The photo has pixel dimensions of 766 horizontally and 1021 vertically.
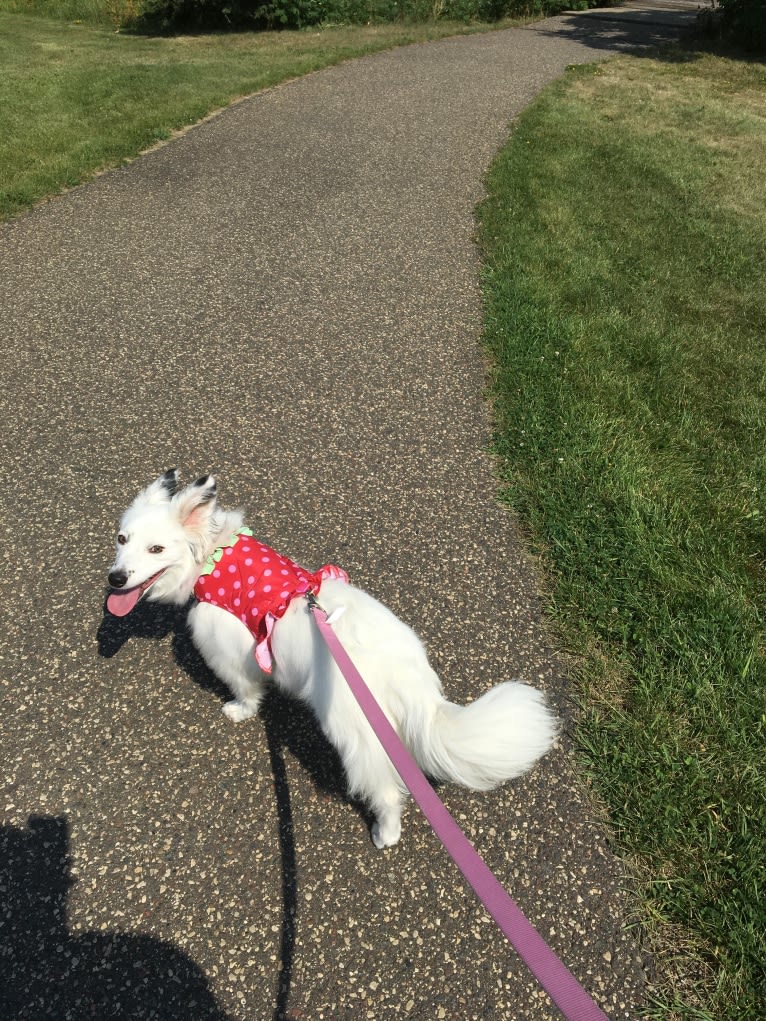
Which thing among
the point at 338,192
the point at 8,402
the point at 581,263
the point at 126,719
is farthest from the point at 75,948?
the point at 338,192

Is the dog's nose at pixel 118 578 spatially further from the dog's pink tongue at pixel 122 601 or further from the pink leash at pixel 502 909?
the pink leash at pixel 502 909

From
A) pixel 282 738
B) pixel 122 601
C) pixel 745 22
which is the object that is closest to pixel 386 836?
pixel 282 738

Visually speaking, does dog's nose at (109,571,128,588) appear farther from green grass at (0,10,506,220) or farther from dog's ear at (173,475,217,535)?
green grass at (0,10,506,220)

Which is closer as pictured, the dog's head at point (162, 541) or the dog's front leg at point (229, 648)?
the dog's head at point (162, 541)

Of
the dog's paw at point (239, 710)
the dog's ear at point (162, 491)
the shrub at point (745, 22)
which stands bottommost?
the dog's paw at point (239, 710)

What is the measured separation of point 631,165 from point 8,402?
989 cm

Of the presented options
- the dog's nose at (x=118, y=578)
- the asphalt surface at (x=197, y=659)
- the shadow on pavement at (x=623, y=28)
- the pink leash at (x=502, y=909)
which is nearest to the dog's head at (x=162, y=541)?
the dog's nose at (x=118, y=578)

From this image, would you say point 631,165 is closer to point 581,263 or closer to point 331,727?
point 581,263

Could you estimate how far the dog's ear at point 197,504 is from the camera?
2.84 m

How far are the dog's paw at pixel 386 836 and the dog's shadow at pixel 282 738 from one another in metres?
0.11

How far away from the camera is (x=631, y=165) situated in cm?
1021

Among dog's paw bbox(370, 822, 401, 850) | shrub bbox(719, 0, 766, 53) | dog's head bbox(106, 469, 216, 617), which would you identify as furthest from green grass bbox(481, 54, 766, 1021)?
shrub bbox(719, 0, 766, 53)

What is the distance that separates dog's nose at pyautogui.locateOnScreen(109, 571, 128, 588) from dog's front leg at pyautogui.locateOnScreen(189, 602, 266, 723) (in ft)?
1.43

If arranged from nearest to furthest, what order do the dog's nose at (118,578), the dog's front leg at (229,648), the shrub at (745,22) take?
the dog's nose at (118,578)
the dog's front leg at (229,648)
the shrub at (745,22)
